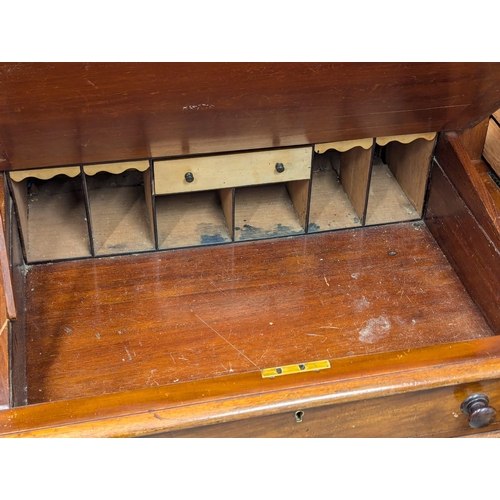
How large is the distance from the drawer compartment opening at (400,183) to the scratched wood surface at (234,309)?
0.09 m

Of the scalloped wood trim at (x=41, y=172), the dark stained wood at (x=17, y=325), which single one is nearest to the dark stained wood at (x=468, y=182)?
the scalloped wood trim at (x=41, y=172)

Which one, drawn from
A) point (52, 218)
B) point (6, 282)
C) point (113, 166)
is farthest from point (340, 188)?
point (6, 282)

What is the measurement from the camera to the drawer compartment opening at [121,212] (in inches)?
98.0

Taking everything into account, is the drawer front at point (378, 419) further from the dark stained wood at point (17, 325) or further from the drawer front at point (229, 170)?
the drawer front at point (229, 170)

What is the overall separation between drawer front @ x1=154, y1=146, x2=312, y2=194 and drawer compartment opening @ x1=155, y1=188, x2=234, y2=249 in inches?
3.2

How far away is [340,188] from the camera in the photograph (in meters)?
2.73

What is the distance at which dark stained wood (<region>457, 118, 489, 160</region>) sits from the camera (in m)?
2.83

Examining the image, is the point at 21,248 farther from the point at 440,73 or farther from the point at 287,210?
the point at 440,73

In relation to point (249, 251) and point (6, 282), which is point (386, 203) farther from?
point (6, 282)

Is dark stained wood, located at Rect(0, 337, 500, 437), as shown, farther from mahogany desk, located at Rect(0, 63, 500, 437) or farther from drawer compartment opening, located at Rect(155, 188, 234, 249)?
drawer compartment opening, located at Rect(155, 188, 234, 249)

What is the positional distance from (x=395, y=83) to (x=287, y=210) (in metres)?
0.71

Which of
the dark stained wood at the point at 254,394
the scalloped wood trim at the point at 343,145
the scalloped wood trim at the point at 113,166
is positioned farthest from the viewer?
the scalloped wood trim at the point at 343,145

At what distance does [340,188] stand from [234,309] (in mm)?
670

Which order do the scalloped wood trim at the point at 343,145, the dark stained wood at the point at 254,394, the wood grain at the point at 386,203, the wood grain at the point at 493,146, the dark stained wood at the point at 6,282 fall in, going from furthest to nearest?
1. the wood grain at the point at 493,146
2. the wood grain at the point at 386,203
3. the scalloped wood trim at the point at 343,145
4. the dark stained wood at the point at 6,282
5. the dark stained wood at the point at 254,394
